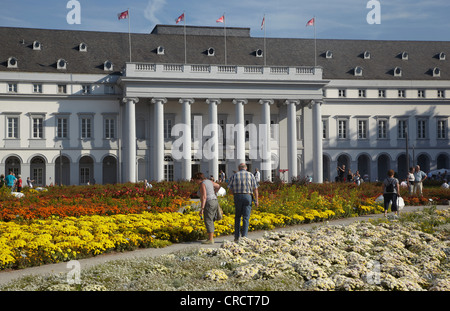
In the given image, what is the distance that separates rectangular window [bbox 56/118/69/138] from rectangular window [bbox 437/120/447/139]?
4332 centimetres

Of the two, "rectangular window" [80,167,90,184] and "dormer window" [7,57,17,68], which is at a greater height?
"dormer window" [7,57,17,68]

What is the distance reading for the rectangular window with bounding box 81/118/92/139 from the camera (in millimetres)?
61781

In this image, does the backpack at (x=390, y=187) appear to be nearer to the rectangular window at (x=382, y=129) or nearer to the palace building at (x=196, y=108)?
the palace building at (x=196, y=108)

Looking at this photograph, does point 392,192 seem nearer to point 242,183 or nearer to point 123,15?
point 242,183

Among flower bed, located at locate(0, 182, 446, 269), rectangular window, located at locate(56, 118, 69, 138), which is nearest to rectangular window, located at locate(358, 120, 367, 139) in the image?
rectangular window, located at locate(56, 118, 69, 138)

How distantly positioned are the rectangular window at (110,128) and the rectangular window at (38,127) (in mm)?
6501

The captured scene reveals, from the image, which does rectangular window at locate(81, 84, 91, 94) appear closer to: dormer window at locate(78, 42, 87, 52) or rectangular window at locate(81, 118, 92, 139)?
rectangular window at locate(81, 118, 92, 139)

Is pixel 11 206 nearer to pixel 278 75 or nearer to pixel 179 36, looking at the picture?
pixel 278 75

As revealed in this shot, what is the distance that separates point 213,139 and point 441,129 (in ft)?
96.5

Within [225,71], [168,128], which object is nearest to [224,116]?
[225,71]

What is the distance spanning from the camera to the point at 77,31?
219 ft

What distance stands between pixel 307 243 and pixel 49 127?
51044 millimetres

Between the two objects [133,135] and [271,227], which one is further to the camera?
[133,135]
